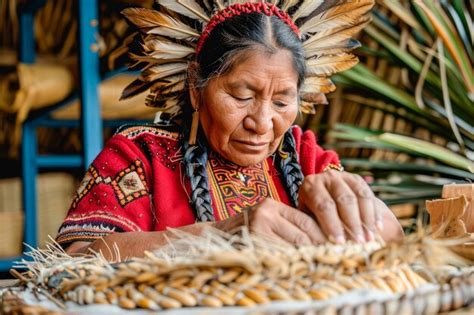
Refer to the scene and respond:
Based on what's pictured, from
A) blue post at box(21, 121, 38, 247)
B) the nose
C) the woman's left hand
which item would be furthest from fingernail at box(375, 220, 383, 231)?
blue post at box(21, 121, 38, 247)

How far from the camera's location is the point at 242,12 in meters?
1.96

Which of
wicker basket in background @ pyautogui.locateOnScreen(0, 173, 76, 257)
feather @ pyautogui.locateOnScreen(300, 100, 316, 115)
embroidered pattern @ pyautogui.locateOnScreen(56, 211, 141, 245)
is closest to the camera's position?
embroidered pattern @ pyautogui.locateOnScreen(56, 211, 141, 245)

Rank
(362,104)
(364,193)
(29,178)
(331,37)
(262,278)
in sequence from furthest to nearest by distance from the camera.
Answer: (29,178)
(362,104)
(331,37)
(364,193)
(262,278)

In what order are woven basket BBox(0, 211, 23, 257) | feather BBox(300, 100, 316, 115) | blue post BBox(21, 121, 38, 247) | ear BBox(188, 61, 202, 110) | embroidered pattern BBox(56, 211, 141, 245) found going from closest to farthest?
1. embroidered pattern BBox(56, 211, 141, 245)
2. ear BBox(188, 61, 202, 110)
3. feather BBox(300, 100, 316, 115)
4. woven basket BBox(0, 211, 23, 257)
5. blue post BBox(21, 121, 38, 247)

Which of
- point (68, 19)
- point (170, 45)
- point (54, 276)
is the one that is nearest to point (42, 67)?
point (68, 19)

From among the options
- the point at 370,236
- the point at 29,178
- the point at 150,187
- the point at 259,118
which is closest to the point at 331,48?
the point at 259,118

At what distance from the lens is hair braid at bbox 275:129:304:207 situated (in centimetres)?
207

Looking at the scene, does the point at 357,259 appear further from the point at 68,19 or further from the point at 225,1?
the point at 68,19

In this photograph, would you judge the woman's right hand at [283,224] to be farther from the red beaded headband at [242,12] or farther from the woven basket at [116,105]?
the woven basket at [116,105]

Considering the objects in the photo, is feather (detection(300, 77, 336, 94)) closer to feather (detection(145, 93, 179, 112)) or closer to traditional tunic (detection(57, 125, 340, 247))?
traditional tunic (detection(57, 125, 340, 247))

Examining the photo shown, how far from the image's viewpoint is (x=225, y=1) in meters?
2.01

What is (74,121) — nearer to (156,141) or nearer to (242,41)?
(156,141)

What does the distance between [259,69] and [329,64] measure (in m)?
0.37

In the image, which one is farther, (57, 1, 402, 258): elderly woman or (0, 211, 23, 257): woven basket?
(0, 211, 23, 257): woven basket
